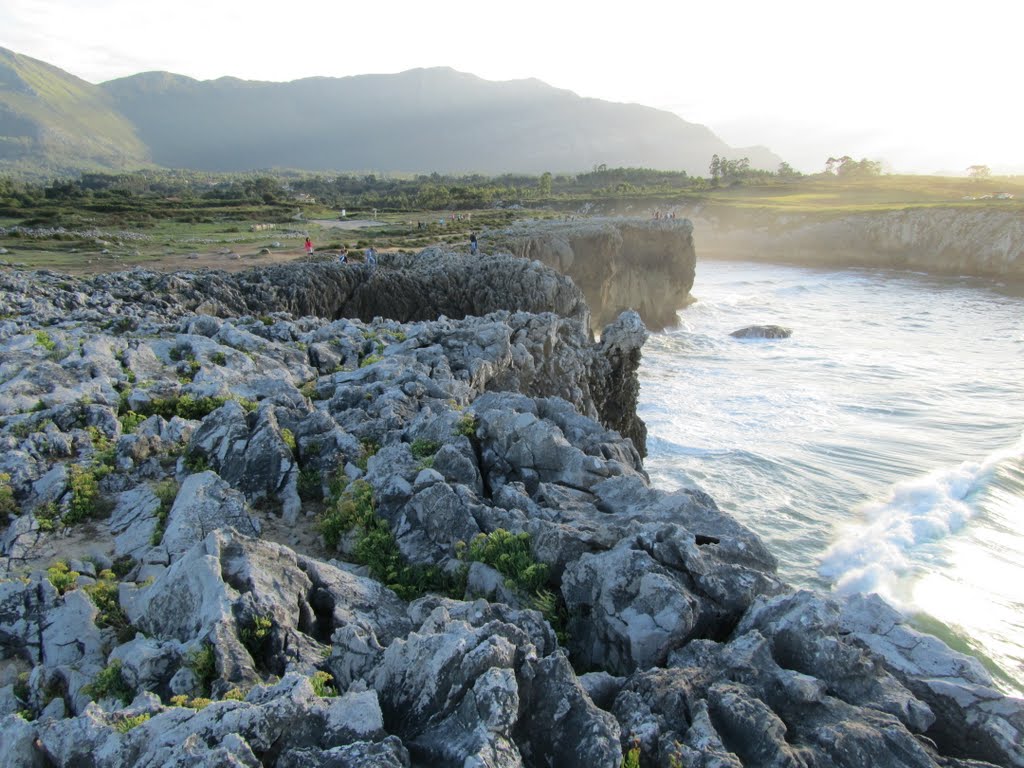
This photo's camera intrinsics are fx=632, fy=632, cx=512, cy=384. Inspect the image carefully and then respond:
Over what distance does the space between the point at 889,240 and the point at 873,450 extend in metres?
68.8

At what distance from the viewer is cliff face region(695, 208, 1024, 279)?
73.6m

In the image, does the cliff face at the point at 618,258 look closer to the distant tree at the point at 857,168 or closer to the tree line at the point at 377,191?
the tree line at the point at 377,191

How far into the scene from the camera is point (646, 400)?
1324 inches

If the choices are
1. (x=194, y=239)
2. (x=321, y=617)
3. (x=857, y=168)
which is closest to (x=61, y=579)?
(x=321, y=617)

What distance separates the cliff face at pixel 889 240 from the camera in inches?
2899

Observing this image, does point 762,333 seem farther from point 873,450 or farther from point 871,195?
point 871,195

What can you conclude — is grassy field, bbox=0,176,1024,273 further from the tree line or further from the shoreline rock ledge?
the shoreline rock ledge

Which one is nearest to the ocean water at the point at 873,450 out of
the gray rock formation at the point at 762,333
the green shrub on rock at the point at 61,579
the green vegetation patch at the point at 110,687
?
the gray rock formation at the point at 762,333

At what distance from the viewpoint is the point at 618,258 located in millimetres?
50688

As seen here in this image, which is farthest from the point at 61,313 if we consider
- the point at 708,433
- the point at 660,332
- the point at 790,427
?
the point at 660,332

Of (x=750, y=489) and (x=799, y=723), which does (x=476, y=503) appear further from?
(x=750, y=489)

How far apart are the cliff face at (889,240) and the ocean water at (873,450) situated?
26.9m

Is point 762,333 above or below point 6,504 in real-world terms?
below

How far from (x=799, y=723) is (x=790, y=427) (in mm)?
25123
